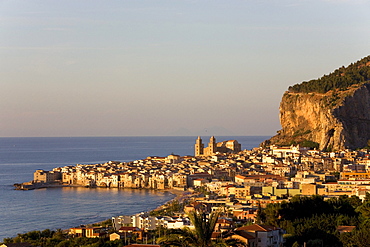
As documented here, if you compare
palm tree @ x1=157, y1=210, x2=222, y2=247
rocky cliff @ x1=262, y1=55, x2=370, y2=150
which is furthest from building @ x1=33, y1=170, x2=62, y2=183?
palm tree @ x1=157, y1=210, x2=222, y2=247

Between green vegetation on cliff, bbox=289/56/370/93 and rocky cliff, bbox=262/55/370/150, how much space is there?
548 millimetres

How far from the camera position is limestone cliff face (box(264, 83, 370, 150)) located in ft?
202

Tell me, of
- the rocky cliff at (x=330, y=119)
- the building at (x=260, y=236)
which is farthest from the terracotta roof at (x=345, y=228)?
the rocky cliff at (x=330, y=119)

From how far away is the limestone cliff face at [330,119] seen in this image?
61.4 m

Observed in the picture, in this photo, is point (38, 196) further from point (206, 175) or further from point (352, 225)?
point (352, 225)

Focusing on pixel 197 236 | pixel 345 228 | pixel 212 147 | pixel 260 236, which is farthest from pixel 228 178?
pixel 197 236

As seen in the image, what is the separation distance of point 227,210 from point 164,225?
18.2 feet

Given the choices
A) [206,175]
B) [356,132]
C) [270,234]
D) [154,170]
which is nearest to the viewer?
[270,234]

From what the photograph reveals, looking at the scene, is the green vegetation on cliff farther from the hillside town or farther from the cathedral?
the cathedral

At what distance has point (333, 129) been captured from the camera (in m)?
61.6

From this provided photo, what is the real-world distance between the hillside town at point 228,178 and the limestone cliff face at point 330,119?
9.06 ft

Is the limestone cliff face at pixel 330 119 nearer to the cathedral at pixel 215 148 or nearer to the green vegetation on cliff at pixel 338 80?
the green vegetation on cliff at pixel 338 80

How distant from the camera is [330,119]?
61.7 metres

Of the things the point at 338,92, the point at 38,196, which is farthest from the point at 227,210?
the point at 338,92
